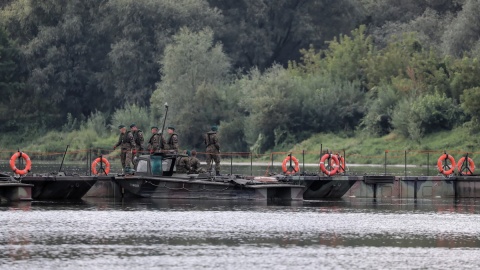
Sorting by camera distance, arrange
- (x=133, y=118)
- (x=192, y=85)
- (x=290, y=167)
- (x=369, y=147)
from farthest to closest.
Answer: (x=133, y=118)
(x=192, y=85)
(x=369, y=147)
(x=290, y=167)

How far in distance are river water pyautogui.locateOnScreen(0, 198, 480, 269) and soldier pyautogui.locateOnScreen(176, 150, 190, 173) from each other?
1332 millimetres

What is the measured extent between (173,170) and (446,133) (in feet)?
119

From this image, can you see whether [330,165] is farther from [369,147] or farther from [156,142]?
[369,147]

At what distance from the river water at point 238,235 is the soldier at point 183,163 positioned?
1332 millimetres

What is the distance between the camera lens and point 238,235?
4553 cm

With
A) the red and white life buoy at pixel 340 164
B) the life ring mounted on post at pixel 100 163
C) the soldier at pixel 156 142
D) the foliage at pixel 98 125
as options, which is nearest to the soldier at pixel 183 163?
the soldier at pixel 156 142

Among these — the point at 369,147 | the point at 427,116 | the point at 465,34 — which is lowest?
the point at 369,147

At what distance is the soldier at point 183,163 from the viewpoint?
190 feet

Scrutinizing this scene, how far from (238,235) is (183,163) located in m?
12.9

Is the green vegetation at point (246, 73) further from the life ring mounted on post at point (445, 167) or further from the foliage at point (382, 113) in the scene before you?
the life ring mounted on post at point (445, 167)

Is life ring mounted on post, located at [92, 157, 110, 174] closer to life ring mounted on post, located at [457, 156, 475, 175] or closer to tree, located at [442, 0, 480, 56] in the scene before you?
life ring mounted on post, located at [457, 156, 475, 175]

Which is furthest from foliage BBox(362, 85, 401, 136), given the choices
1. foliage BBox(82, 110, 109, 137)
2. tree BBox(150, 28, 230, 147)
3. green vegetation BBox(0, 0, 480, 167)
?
foliage BBox(82, 110, 109, 137)

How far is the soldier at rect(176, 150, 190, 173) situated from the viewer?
57.9 meters

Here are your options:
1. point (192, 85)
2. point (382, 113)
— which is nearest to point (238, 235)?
point (382, 113)
